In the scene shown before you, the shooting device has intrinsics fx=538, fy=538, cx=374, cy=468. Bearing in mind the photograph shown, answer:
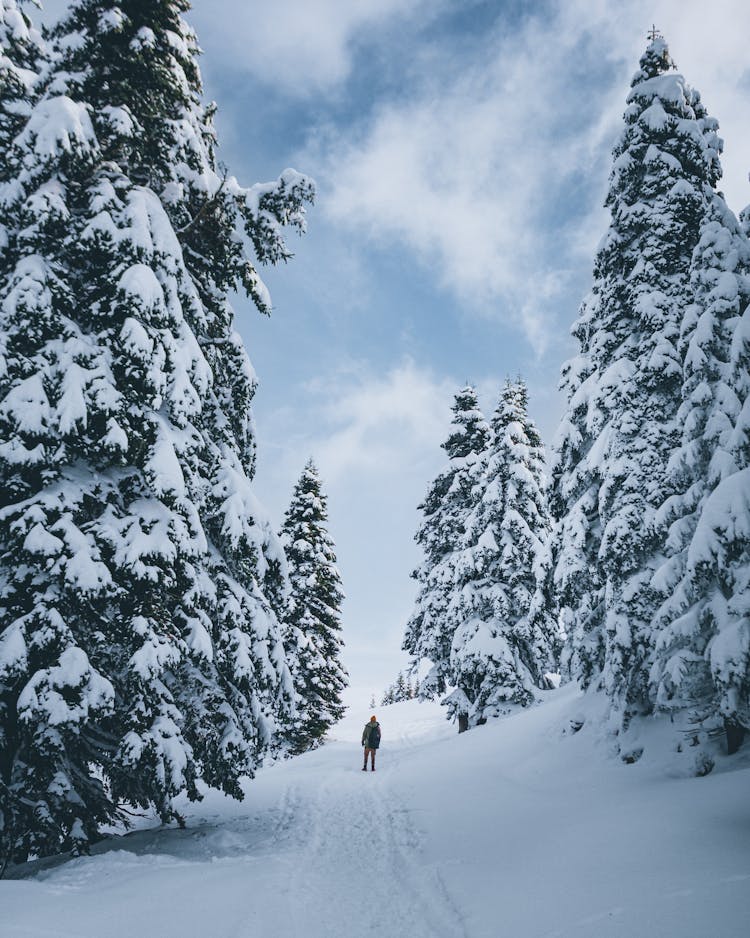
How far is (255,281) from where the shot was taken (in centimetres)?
1029

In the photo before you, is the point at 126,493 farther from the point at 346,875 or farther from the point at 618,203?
the point at 618,203

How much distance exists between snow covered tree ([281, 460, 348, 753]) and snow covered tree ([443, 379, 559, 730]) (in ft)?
23.4

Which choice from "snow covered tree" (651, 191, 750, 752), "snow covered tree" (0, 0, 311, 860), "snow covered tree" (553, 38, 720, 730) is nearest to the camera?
"snow covered tree" (651, 191, 750, 752)

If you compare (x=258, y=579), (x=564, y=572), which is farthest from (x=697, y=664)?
(x=258, y=579)

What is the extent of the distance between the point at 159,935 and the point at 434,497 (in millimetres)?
23143

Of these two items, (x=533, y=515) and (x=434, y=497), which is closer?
(x=533, y=515)

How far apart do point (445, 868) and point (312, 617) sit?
2020cm

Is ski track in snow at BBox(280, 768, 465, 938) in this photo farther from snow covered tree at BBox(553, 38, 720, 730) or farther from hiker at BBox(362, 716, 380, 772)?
hiker at BBox(362, 716, 380, 772)

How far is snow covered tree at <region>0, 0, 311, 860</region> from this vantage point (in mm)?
6453

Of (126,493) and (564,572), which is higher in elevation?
(126,493)

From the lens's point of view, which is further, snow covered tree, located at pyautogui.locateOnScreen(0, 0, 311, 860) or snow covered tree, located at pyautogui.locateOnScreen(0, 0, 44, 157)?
snow covered tree, located at pyautogui.locateOnScreen(0, 0, 44, 157)

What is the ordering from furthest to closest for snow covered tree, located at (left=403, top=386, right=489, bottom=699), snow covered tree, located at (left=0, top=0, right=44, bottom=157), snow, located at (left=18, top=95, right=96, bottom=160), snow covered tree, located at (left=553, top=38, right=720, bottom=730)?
snow covered tree, located at (left=403, top=386, right=489, bottom=699) < snow covered tree, located at (left=553, top=38, right=720, bottom=730) < snow covered tree, located at (left=0, top=0, right=44, bottom=157) < snow, located at (left=18, top=95, right=96, bottom=160)

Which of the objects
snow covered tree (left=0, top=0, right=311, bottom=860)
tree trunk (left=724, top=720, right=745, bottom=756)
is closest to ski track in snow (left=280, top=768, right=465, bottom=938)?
snow covered tree (left=0, top=0, right=311, bottom=860)

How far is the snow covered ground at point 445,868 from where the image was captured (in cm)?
449
